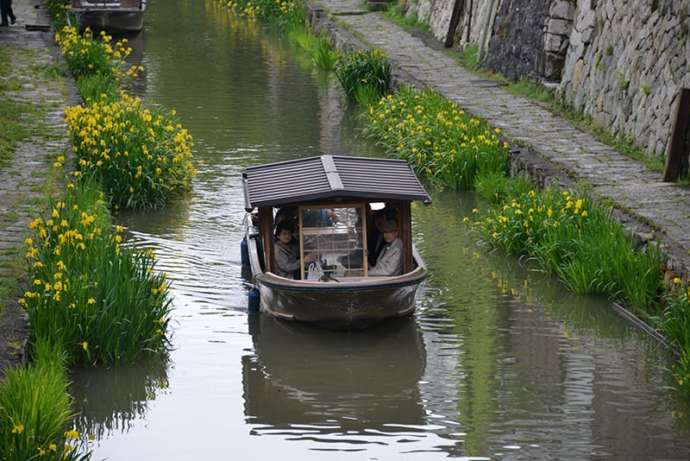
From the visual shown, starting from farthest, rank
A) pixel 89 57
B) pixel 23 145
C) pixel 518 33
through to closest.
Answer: pixel 89 57
pixel 518 33
pixel 23 145

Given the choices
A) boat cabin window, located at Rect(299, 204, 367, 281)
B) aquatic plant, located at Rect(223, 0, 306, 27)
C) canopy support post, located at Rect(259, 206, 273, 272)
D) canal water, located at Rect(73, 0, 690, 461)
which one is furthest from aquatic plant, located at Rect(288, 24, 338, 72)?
boat cabin window, located at Rect(299, 204, 367, 281)

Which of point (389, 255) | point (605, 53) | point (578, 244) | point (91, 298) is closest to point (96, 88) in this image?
point (605, 53)

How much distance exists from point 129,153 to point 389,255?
503 cm

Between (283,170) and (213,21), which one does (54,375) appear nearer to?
(283,170)

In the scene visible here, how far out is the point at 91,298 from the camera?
10883mm

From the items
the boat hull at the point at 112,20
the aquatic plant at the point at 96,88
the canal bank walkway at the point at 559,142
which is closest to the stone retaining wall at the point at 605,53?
the canal bank walkway at the point at 559,142

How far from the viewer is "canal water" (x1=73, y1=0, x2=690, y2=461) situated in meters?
10.1

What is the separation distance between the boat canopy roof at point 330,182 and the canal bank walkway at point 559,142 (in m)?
2.51

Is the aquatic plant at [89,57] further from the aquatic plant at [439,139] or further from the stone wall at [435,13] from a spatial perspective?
the stone wall at [435,13]

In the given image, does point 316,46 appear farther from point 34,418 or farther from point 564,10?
point 34,418

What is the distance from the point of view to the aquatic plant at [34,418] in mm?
8602

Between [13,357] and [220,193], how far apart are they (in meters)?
Result: 8.14

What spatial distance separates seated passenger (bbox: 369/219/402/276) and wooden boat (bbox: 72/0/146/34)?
779 inches

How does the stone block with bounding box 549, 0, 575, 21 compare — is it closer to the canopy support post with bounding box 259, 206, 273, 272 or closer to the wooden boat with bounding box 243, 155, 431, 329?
the wooden boat with bounding box 243, 155, 431, 329
